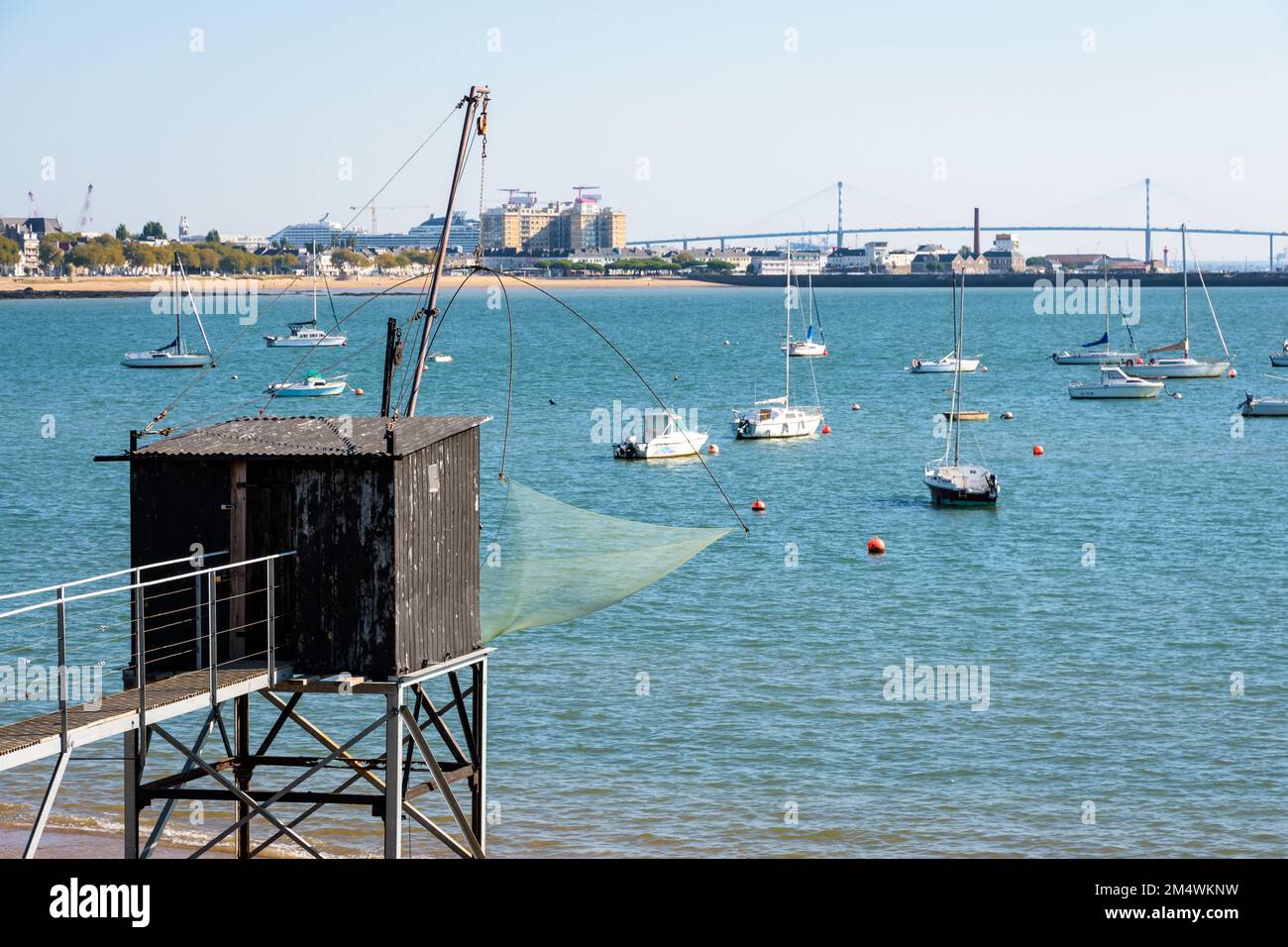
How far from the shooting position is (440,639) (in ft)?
60.6

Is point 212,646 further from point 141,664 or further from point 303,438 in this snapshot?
point 303,438

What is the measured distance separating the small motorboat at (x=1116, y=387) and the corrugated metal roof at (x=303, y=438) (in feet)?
301

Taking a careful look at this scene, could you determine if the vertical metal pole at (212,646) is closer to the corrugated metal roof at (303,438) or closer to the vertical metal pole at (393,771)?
the corrugated metal roof at (303,438)

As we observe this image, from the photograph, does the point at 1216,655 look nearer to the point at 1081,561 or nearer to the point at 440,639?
the point at 1081,561

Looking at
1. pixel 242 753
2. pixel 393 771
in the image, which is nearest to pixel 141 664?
pixel 393 771

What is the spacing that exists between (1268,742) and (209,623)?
21.1 m

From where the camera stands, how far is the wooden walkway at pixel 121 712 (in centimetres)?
1484

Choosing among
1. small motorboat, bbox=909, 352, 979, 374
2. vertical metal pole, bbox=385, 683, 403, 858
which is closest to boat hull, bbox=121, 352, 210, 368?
small motorboat, bbox=909, 352, 979, 374

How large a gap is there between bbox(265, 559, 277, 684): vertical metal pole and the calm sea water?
5440 mm

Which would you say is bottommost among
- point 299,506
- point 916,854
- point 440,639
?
point 916,854

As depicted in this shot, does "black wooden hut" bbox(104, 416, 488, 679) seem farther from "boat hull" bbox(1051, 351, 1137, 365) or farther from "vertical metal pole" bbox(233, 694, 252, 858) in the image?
"boat hull" bbox(1051, 351, 1137, 365)

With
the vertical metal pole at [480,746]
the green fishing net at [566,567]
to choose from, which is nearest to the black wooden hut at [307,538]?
the vertical metal pole at [480,746]

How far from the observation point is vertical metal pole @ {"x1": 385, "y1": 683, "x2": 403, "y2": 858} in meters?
17.7
